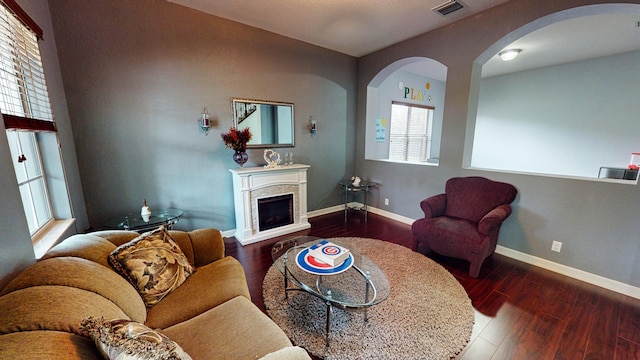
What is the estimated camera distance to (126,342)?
73 centimetres

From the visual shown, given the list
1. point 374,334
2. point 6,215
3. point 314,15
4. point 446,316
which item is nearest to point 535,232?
point 446,316

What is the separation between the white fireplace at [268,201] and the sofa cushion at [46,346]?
2.37 m

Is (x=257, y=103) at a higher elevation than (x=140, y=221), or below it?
higher

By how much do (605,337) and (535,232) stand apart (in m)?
1.12

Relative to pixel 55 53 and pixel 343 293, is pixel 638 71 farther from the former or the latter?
pixel 55 53

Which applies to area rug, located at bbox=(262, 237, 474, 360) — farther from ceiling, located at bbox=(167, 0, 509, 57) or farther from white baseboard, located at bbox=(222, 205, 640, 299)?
ceiling, located at bbox=(167, 0, 509, 57)

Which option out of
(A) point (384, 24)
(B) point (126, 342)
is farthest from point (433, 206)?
(B) point (126, 342)

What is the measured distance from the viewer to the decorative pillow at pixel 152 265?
1337mm

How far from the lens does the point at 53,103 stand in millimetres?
2004

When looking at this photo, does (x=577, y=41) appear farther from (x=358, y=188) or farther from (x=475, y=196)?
(x=358, y=188)

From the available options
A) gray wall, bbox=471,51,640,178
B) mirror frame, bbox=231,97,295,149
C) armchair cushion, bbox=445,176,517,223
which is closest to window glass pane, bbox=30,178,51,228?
mirror frame, bbox=231,97,295,149

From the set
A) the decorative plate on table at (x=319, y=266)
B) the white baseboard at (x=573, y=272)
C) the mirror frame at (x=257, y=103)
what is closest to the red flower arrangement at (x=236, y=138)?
the mirror frame at (x=257, y=103)

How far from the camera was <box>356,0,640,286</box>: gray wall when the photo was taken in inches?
85.0

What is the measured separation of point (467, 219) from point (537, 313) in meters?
1.09
